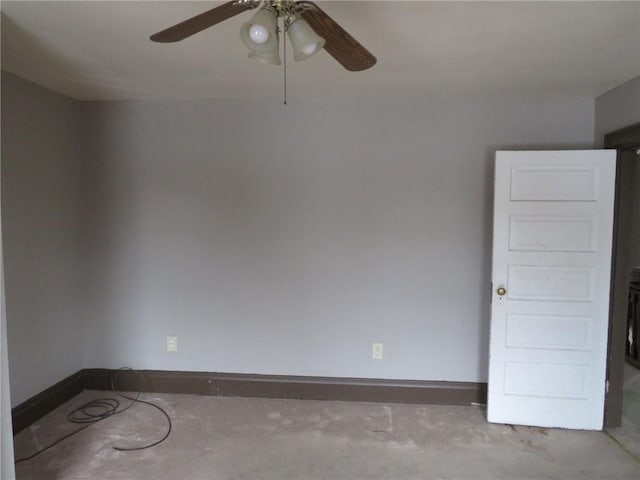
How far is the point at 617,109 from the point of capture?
2.58 meters

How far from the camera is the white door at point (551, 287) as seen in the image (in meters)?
2.59

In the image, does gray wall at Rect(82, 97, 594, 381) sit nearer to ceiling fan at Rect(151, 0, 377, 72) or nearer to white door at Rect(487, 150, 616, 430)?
white door at Rect(487, 150, 616, 430)

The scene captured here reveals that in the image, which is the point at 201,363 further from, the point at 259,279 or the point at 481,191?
the point at 481,191

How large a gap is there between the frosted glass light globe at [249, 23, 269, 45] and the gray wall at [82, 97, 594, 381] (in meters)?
1.71

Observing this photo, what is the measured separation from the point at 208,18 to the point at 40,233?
226 centimetres

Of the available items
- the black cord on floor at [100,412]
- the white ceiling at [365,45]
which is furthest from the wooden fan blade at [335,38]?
the black cord on floor at [100,412]

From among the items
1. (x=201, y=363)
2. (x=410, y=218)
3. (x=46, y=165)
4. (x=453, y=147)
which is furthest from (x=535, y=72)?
(x=46, y=165)

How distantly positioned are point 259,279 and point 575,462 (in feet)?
7.63

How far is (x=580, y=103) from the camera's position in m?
2.85

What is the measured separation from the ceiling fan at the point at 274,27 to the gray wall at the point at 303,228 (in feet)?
5.24

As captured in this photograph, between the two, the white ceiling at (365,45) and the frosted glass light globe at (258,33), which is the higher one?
the white ceiling at (365,45)

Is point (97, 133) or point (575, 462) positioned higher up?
point (97, 133)

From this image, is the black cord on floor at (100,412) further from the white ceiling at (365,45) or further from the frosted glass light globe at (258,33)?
the frosted glass light globe at (258,33)

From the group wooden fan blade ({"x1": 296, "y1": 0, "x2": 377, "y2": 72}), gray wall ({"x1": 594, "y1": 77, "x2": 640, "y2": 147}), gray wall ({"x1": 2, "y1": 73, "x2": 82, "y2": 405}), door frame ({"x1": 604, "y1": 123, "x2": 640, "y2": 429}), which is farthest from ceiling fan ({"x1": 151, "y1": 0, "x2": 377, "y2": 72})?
door frame ({"x1": 604, "y1": 123, "x2": 640, "y2": 429})
